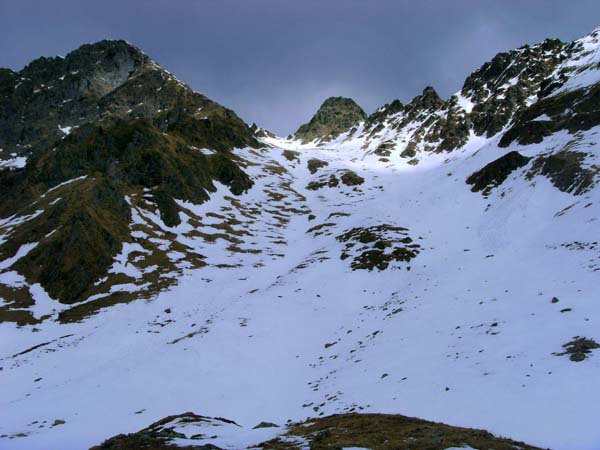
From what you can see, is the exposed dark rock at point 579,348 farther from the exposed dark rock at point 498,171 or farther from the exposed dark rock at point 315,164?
the exposed dark rock at point 315,164

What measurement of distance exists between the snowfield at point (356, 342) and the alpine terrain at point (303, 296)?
0.20 meters

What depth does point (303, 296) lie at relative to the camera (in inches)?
1882

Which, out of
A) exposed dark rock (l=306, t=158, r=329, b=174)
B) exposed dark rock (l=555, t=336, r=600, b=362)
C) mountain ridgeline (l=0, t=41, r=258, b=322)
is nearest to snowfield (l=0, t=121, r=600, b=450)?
exposed dark rock (l=555, t=336, r=600, b=362)

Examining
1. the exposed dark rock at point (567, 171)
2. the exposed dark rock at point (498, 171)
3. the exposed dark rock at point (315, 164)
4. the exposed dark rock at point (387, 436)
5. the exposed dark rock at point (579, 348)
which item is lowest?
the exposed dark rock at point (387, 436)

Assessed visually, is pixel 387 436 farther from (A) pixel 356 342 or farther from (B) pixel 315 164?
(B) pixel 315 164

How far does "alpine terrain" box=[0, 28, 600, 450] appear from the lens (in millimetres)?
18656

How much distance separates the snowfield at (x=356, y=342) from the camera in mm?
19344

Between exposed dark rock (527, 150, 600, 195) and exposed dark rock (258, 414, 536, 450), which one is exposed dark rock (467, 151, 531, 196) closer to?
exposed dark rock (527, 150, 600, 195)

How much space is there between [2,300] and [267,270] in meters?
32.5

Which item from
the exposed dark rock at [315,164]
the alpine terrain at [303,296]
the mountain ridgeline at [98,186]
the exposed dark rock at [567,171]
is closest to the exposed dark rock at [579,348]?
the alpine terrain at [303,296]

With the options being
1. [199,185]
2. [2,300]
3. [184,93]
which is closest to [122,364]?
[2,300]

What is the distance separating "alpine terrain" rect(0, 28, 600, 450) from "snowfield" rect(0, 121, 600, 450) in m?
0.20

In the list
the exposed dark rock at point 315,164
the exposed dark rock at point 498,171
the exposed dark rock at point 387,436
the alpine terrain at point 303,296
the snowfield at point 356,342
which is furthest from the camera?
the exposed dark rock at point 315,164

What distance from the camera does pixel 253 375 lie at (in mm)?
31109
